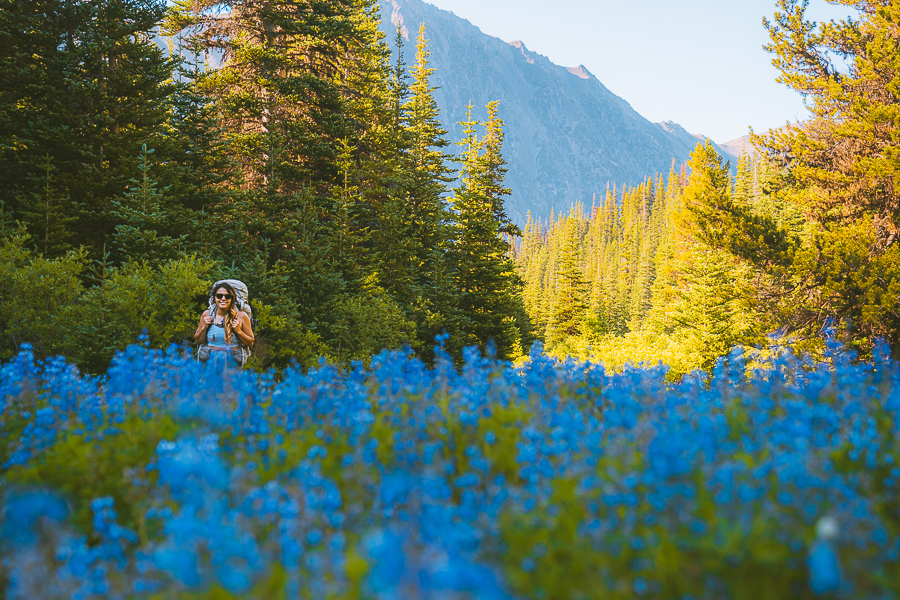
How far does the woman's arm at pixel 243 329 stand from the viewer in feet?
25.5

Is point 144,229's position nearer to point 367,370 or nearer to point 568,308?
point 367,370

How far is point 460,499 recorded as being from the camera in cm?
305

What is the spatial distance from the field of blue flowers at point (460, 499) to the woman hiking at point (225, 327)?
3188mm

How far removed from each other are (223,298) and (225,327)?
463 millimetres

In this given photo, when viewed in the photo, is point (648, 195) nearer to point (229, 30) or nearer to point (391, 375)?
point (229, 30)

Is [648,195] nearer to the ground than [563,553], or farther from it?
farther from it

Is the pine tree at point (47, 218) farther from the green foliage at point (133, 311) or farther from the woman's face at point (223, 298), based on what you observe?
the woman's face at point (223, 298)

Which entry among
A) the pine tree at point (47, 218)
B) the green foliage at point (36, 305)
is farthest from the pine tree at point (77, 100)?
the green foliage at point (36, 305)

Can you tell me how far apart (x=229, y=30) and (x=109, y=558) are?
19979 millimetres

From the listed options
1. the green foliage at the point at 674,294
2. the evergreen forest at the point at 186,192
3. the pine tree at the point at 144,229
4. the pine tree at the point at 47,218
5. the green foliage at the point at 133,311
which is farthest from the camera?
the green foliage at the point at 674,294

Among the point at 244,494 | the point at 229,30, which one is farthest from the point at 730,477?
the point at 229,30

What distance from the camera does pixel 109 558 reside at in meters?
2.82

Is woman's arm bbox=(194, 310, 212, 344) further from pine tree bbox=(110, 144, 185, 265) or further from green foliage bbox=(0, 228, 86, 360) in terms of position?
pine tree bbox=(110, 144, 185, 265)

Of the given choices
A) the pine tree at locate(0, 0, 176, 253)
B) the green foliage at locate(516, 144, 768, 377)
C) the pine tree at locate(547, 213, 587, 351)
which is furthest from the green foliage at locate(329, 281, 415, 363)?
the pine tree at locate(547, 213, 587, 351)
